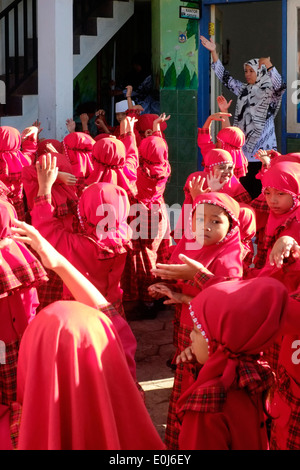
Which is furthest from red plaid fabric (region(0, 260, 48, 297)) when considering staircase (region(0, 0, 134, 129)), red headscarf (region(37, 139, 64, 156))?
staircase (region(0, 0, 134, 129))

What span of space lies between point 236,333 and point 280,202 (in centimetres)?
212

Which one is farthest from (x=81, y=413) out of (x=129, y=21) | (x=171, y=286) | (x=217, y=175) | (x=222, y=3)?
(x=129, y=21)

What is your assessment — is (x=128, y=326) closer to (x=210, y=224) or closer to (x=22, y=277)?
(x=22, y=277)

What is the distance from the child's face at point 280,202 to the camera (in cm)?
411

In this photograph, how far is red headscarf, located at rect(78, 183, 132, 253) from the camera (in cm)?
372

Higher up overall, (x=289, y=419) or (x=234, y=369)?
(x=234, y=369)

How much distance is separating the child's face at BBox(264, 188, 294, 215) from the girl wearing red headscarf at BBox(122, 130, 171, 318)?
205 cm

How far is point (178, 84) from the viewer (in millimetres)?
9094

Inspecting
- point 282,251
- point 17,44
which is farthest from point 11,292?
point 17,44

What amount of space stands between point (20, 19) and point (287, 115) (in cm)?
410

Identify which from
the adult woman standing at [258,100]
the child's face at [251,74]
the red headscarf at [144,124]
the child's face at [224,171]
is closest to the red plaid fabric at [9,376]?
the child's face at [224,171]

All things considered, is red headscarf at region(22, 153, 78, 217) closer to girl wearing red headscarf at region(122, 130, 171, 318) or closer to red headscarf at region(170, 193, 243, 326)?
girl wearing red headscarf at region(122, 130, 171, 318)

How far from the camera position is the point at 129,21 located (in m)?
10.7

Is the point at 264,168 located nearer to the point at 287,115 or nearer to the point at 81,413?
the point at 287,115
